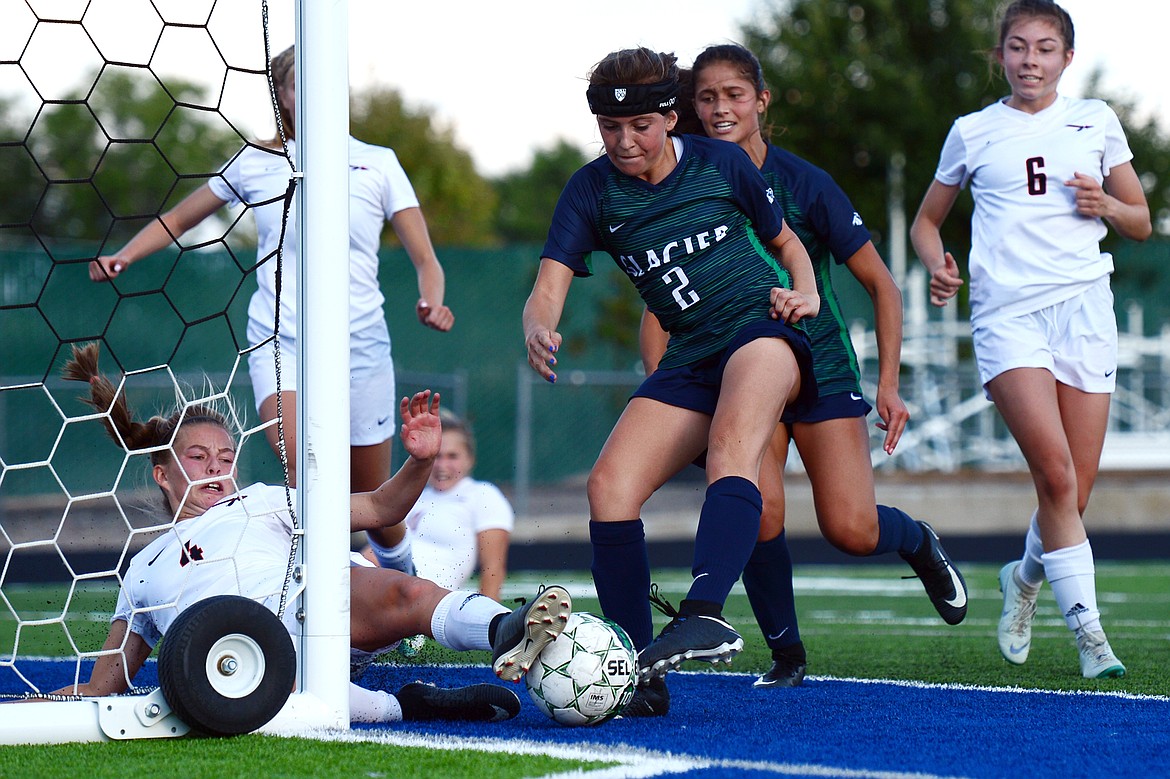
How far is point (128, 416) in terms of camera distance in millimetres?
4258

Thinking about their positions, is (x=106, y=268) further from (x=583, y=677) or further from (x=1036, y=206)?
(x=1036, y=206)

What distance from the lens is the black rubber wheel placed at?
309 cm

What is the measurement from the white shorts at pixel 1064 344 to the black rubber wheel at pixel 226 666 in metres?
2.76

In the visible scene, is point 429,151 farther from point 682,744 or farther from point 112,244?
point 682,744

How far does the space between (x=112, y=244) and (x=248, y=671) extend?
78.1 ft

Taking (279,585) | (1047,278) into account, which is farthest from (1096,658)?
(279,585)

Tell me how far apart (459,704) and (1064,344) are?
249cm

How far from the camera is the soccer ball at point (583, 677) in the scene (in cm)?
342

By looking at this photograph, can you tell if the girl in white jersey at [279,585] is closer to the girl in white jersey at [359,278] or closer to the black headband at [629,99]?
the black headband at [629,99]

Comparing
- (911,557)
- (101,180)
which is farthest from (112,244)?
(911,557)

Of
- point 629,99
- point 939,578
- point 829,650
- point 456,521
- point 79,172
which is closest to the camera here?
point 629,99

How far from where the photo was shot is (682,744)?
3.16 metres

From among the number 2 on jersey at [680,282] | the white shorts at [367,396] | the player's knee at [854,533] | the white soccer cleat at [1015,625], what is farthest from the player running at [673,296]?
the white shorts at [367,396]

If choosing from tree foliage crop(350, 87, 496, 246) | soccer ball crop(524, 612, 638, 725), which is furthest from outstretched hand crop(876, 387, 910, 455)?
tree foliage crop(350, 87, 496, 246)
